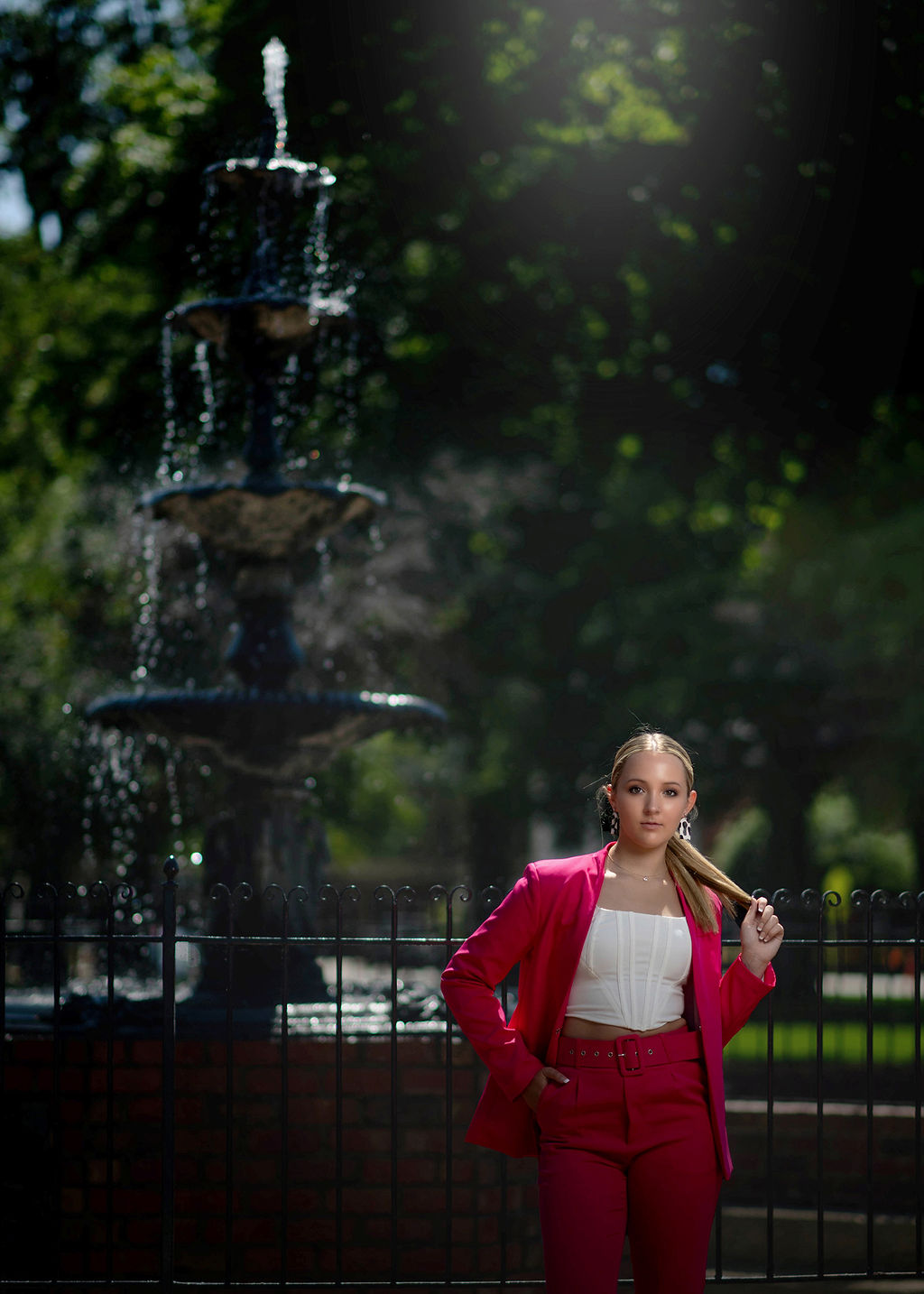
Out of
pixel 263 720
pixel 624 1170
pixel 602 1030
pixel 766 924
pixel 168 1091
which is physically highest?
pixel 263 720

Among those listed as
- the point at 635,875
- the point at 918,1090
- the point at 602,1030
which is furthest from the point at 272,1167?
the point at 635,875

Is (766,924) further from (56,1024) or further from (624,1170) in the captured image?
(56,1024)

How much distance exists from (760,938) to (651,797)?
1.62 ft

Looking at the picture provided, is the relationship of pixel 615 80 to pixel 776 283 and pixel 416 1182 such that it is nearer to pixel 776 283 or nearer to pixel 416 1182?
pixel 776 283

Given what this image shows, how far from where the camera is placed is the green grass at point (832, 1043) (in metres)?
12.1

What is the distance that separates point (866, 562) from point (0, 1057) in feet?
47.7

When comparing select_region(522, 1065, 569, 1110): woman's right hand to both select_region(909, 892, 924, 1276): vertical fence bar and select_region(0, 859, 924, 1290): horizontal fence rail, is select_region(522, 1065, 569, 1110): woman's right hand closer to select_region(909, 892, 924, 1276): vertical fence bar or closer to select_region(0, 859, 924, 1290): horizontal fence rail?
select_region(0, 859, 924, 1290): horizontal fence rail

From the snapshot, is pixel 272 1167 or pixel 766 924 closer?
pixel 766 924

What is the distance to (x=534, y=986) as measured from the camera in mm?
3510

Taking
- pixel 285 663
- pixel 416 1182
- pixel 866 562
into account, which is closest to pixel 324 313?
pixel 285 663

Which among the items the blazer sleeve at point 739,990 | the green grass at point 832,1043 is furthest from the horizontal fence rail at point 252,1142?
the green grass at point 832,1043

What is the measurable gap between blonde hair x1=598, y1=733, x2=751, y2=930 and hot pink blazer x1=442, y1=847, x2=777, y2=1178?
0.04 meters

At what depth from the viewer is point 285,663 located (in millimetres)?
8227

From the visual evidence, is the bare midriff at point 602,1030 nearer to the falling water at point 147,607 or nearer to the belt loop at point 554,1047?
the belt loop at point 554,1047
